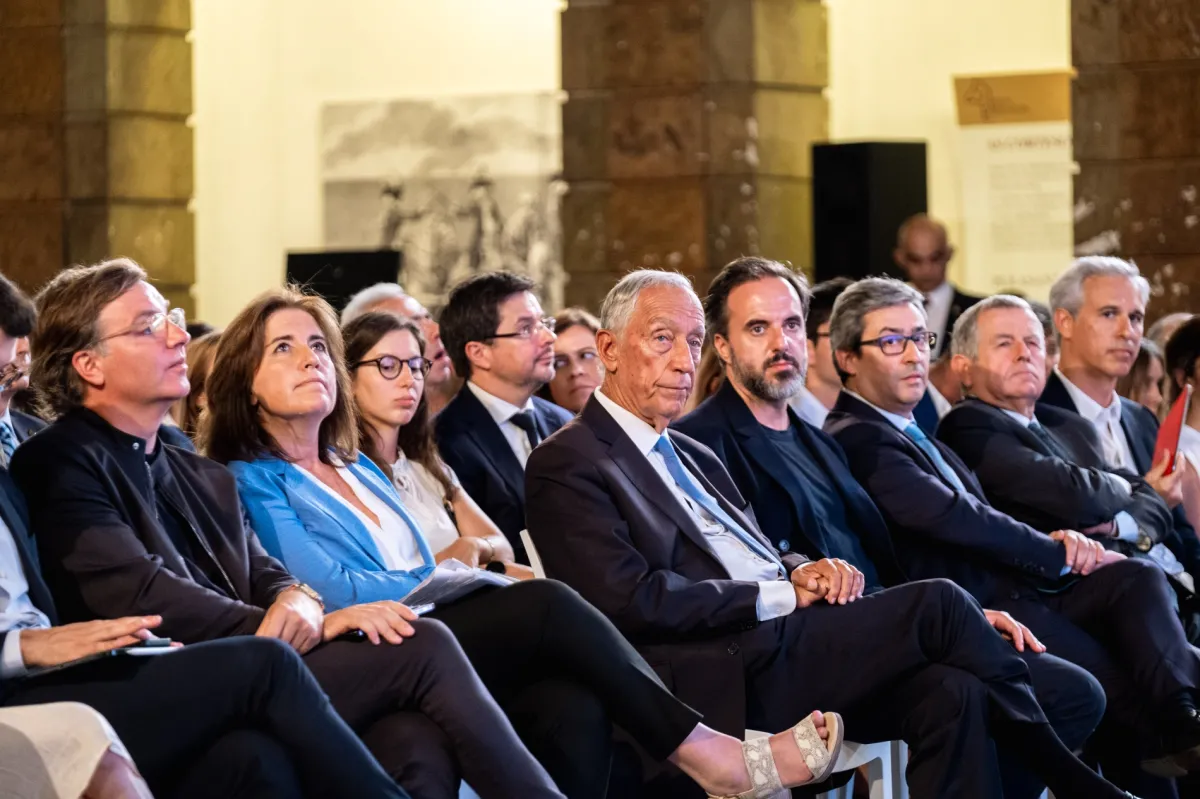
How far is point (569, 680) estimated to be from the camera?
356 centimetres

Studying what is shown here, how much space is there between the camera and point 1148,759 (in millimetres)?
4422

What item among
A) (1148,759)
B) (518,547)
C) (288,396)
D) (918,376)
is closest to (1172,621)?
(1148,759)

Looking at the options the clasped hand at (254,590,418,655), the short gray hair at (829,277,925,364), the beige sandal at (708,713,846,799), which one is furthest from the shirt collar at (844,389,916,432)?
the clasped hand at (254,590,418,655)

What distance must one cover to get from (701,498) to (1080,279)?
2.10m

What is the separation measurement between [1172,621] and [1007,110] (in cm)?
480

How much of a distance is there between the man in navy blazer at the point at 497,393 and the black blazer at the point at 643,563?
1.01 meters

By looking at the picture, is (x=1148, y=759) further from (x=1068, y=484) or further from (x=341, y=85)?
(x=341, y=85)

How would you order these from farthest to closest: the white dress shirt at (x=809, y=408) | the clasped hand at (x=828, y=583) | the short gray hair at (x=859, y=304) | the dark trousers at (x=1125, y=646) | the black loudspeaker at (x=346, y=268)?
1. the black loudspeaker at (x=346, y=268)
2. the white dress shirt at (x=809, y=408)
3. the short gray hair at (x=859, y=304)
4. the dark trousers at (x=1125, y=646)
5. the clasped hand at (x=828, y=583)

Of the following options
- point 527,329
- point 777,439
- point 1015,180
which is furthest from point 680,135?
point 777,439

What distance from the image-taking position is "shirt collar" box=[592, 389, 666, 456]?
401 centimetres

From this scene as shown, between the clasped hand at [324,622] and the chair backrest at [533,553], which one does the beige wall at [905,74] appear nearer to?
the chair backrest at [533,553]

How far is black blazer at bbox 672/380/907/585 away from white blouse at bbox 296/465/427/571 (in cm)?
77

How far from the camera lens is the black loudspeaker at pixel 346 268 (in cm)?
795

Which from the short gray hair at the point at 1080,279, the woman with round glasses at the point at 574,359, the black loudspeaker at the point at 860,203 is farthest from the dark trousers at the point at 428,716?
the black loudspeaker at the point at 860,203
